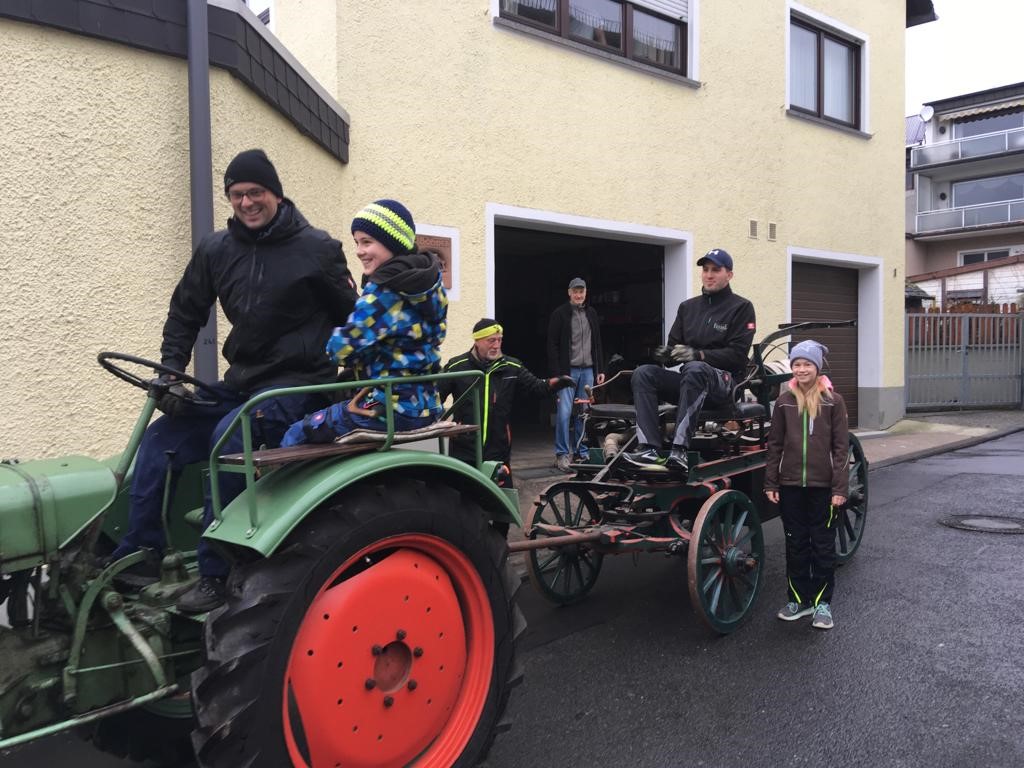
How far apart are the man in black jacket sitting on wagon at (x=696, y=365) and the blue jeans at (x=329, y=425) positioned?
211cm

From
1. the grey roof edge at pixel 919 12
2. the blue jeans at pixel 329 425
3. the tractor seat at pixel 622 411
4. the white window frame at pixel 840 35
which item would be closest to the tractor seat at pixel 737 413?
the tractor seat at pixel 622 411

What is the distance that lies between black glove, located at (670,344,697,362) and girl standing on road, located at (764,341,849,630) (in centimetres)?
69

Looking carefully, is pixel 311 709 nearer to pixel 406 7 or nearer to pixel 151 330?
pixel 151 330

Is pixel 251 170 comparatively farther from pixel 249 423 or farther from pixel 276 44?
pixel 276 44

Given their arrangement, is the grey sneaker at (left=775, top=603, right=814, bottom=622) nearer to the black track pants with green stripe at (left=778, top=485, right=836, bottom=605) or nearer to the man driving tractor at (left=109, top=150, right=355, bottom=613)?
the black track pants with green stripe at (left=778, top=485, right=836, bottom=605)

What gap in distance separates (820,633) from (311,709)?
291 centimetres

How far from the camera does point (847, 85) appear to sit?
469 inches

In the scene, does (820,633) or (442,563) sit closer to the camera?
(442,563)

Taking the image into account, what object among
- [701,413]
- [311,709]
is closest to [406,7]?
[701,413]

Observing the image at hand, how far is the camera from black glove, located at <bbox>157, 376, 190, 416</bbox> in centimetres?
262

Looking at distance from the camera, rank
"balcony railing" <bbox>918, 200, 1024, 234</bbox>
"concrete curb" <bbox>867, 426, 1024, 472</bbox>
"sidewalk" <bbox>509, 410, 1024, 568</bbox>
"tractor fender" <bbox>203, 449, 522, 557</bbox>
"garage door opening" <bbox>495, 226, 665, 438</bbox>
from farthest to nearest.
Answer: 1. "balcony railing" <bbox>918, 200, 1024, 234</bbox>
2. "garage door opening" <bbox>495, 226, 665, 438</bbox>
3. "concrete curb" <bbox>867, 426, 1024, 472</bbox>
4. "sidewalk" <bbox>509, 410, 1024, 568</bbox>
5. "tractor fender" <bbox>203, 449, 522, 557</bbox>

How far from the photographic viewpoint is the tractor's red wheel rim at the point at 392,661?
7.01 feet

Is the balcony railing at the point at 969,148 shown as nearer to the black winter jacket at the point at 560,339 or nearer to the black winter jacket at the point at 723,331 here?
the black winter jacket at the point at 560,339

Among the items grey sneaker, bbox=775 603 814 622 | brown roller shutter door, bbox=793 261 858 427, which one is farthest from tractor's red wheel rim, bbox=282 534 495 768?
brown roller shutter door, bbox=793 261 858 427
